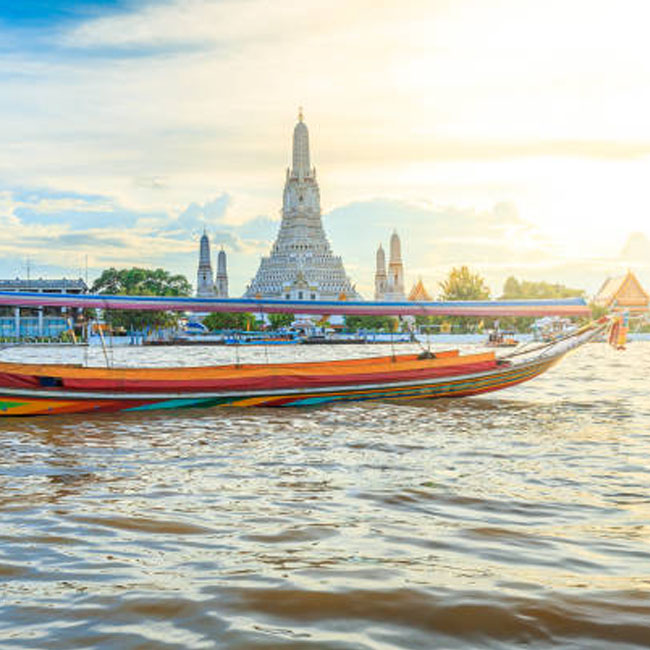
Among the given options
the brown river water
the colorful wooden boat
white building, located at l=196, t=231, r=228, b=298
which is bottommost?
the brown river water

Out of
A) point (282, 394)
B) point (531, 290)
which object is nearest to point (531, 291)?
point (531, 290)

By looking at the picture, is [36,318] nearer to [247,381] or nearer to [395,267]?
[247,381]

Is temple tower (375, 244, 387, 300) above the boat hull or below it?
above

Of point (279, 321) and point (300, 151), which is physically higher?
point (300, 151)

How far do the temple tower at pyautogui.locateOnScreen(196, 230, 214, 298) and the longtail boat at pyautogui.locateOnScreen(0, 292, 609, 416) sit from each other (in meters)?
136

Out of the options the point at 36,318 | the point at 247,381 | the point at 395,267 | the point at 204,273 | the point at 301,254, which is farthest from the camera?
the point at 395,267

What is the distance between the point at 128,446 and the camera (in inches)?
401

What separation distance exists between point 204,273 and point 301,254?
2873 centimetres

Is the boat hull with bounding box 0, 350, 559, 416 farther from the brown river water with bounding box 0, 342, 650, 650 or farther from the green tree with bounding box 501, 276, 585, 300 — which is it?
the green tree with bounding box 501, 276, 585, 300

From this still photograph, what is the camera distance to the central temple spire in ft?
475

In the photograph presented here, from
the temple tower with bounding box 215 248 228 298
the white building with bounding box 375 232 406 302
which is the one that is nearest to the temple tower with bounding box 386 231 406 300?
the white building with bounding box 375 232 406 302

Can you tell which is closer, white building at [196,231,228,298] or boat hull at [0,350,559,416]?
boat hull at [0,350,559,416]

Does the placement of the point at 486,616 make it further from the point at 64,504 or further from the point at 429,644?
the point at 64,504

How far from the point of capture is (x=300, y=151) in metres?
146
